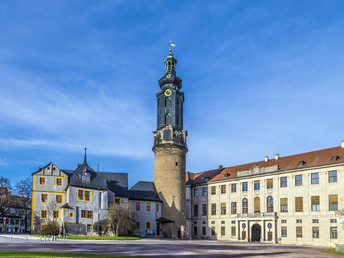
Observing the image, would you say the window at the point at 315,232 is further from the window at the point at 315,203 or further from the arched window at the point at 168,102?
the arched window at the point at 168,102

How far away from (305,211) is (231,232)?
14023 mm

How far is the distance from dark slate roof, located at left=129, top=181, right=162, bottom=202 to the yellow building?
27.7ft

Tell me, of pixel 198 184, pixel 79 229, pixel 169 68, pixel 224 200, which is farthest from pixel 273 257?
pixel 169 68

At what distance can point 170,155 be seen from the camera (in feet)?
225

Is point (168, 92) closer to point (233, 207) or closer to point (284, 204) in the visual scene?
point (233, 207)

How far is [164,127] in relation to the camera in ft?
230

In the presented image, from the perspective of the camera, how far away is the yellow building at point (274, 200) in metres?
52.8

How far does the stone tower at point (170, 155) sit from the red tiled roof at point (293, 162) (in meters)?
6.93

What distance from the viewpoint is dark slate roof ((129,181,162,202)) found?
66.2m

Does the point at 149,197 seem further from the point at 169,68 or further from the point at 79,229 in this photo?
the point at 169,68

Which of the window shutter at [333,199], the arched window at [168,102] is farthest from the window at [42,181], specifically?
the window shutter at [333,199]

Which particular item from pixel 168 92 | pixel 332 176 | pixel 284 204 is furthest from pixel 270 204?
pixel 168 92

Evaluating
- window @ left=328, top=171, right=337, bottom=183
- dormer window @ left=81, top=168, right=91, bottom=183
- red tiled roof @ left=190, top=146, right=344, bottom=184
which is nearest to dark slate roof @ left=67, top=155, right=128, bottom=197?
dormer window @ left=81, top=168, right=91, bottom=183

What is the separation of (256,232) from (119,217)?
870 inches
